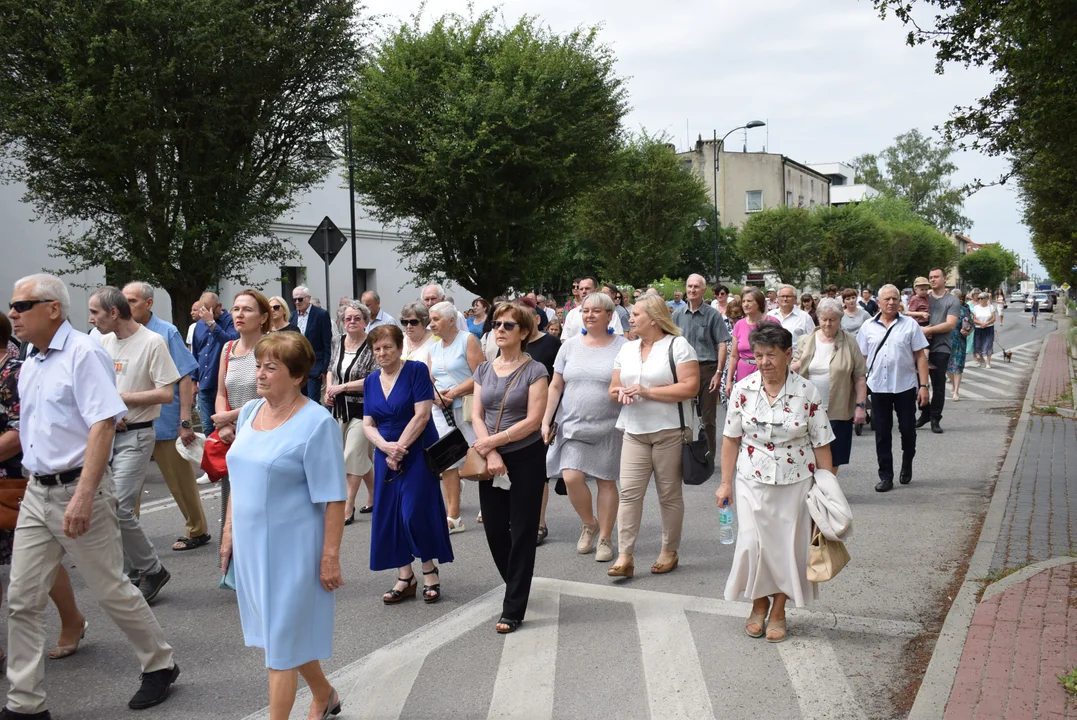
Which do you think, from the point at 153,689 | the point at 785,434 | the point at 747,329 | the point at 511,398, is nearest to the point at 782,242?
the point at 747,329

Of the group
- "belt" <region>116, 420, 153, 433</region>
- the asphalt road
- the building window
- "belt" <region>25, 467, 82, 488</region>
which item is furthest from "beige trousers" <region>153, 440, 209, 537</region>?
the building window

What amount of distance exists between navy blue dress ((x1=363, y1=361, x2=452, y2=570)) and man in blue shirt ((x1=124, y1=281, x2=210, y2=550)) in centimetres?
153

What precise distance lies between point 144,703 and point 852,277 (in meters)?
61.0

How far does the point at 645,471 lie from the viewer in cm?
625

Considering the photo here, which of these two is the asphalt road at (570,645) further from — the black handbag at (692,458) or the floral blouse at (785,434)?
the floral blouse at (785,434)

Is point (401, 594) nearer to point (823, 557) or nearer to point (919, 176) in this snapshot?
point (823, 557)

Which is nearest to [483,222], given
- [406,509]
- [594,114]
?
[594,114]

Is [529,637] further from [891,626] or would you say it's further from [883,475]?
[883,475]

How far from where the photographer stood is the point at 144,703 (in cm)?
A: 429

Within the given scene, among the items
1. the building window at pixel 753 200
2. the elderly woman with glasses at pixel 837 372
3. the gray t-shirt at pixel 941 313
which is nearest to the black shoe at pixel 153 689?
the elderly woman with glasses at pixel 837 372

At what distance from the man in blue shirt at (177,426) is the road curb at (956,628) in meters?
4.77

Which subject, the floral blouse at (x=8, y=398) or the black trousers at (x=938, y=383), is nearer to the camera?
the floral blouse at (x=8, y=398)

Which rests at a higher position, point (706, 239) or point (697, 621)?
point (706, 239)

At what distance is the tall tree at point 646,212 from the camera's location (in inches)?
1778
